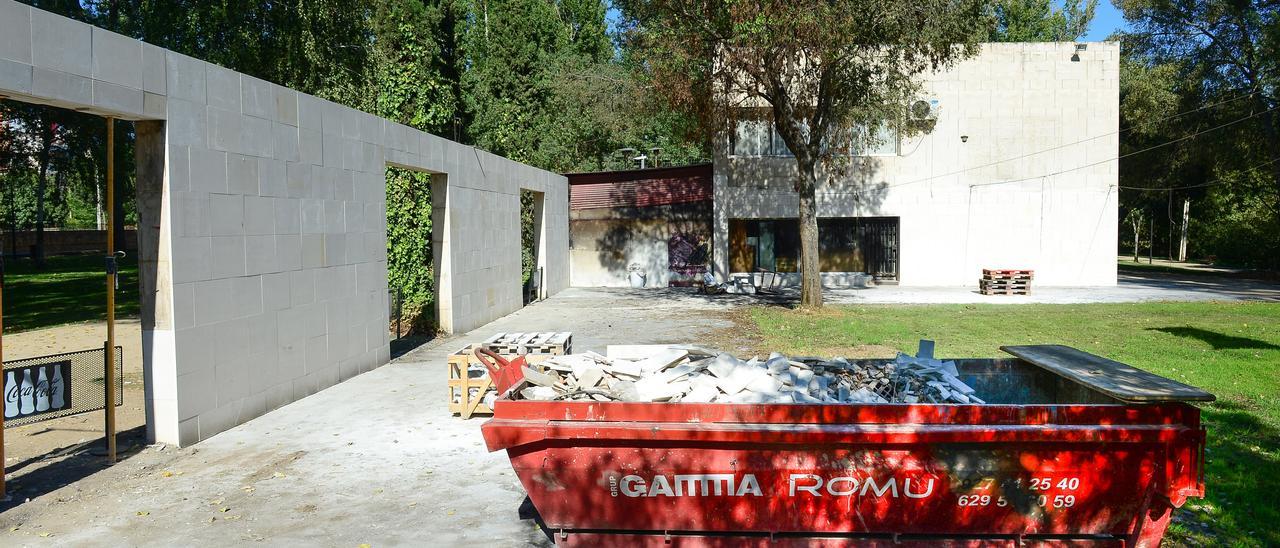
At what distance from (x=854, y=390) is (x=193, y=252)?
252 inches

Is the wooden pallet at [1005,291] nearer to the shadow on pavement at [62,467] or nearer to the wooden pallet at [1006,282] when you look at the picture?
the wooden pallet at [1006,282]

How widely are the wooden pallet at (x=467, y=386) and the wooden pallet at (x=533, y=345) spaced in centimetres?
71

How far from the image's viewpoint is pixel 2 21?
20.2 ft

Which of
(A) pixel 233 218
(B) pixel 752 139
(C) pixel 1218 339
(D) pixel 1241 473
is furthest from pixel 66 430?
(B) pixel 752 139

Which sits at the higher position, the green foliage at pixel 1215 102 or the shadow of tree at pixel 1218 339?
the green foliage at pixel 1215 102

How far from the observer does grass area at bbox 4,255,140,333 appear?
62.3 feet

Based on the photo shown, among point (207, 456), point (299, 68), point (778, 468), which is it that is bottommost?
point (207, 456)

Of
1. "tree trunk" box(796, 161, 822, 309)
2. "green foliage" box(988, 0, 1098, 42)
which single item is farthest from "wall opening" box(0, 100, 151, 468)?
"green foliage" box(988, 0, 1098, 42)

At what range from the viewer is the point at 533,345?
10117 mm

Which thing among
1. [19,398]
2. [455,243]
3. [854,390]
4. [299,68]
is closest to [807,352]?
[455,243]

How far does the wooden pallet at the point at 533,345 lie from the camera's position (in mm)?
10008

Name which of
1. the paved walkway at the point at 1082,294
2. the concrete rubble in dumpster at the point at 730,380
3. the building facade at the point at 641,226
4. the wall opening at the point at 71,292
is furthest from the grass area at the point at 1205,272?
the wall opening at the point at 71,292

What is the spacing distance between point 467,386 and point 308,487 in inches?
95.6

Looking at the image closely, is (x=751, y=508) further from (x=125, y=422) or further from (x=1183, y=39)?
(x=1183, y=39)
